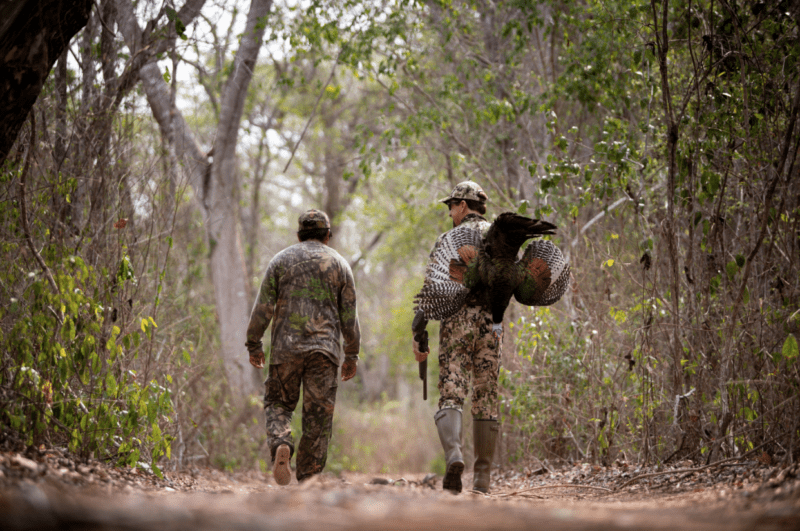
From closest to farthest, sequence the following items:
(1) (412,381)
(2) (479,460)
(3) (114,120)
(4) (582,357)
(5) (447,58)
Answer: (2) (479,460), (3) (114,120), (4) (582,357), (5) (447,58), (1) (412,381)

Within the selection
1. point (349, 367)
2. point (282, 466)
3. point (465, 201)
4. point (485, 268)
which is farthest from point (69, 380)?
point (465, 201)

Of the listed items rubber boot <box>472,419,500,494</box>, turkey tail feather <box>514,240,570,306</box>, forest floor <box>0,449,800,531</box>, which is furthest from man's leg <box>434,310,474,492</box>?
turkey tail feather <box>514,240,570,306</box>

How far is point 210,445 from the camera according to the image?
975 cm

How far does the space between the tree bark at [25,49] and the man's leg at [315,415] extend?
2707 mm

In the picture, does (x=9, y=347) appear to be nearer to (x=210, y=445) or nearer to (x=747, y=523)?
(x=747, y=523)

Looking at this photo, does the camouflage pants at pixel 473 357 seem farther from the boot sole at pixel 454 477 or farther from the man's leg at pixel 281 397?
the man's leg at pixel 281 397

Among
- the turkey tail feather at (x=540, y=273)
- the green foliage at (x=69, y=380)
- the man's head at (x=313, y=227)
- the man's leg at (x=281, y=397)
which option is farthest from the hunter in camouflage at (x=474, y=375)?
the green foliage at (x=69, y=380)

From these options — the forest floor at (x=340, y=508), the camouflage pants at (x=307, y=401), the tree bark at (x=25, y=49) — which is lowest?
the forest floor at (x=340, y=508)

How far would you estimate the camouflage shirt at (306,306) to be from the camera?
17.9 feet

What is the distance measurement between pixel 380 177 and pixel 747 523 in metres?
17.0

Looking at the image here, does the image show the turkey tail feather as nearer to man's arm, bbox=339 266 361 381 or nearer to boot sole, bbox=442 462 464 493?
man's arm, bbox=339 266 361 381

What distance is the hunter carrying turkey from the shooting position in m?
5.05

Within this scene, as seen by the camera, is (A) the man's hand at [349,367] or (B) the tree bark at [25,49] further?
(A) the man's hand at [349,367]

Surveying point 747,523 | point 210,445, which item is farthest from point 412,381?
point 747,523
